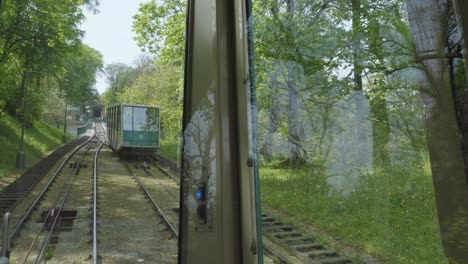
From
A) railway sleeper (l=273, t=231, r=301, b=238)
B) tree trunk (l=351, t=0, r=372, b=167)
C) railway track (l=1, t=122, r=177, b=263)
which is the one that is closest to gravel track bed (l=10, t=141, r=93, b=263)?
railway track (l=1, t=122, r=177, b=263)

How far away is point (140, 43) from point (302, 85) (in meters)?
1.23

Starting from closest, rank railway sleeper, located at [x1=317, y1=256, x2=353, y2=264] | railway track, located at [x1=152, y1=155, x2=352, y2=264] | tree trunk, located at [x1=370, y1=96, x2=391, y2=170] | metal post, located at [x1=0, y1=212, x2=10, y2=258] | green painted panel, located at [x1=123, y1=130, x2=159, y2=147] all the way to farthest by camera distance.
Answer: tree trunk, located at [x1=370, y1=96, x2=391, y2=170]
railway sleeper, located at [x1=317, y1=256, x2=353, y2=264]
railway track, located at [x1=152, y1=155, x2=352, y2=264]
metal post, located at [x1=0, y1=212, x2=10, y2=258]
green painted panel, located at [x1=123, y1=130, x2=159, y2=147]

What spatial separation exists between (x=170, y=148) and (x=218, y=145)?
27.8 inches

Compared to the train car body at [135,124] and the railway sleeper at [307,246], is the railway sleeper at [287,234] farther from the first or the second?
the train car body at [135,124]

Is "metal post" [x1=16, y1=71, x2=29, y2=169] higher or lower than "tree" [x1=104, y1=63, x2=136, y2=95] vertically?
lower

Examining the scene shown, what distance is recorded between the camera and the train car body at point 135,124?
2.54 metres

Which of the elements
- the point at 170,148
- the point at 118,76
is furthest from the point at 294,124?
the point at 118,76

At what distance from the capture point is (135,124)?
3.30 meters

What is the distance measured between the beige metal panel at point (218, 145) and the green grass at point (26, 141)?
975 mm

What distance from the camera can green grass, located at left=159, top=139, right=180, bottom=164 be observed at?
1851mm

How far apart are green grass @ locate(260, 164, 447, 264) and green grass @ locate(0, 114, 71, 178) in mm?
1364

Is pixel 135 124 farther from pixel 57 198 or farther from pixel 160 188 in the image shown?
pixel 57 198

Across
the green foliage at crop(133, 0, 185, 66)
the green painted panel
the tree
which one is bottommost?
the green painted panel

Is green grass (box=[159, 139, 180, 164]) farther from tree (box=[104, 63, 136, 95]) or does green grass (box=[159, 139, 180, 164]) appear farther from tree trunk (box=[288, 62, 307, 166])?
tree trunk (box=[288, 62, 307, 166])
